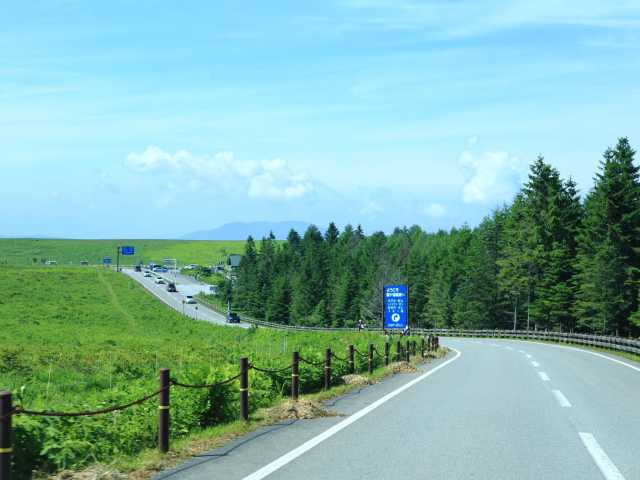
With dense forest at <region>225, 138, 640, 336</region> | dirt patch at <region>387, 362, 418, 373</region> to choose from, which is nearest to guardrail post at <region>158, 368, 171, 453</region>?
dirt patch at <region>387, 362, 418, 373</region>

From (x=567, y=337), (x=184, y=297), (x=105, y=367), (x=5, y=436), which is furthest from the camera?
(x=184, y=297)

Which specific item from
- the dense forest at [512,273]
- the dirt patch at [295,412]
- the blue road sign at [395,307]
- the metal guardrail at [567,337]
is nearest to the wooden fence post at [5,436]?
the dirt patch at [295,412]

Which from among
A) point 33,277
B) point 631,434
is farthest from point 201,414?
point 33,277

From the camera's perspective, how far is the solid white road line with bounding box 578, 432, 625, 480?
25.2 ft

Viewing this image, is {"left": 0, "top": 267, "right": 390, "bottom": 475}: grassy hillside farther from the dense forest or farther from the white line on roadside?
the dense forest

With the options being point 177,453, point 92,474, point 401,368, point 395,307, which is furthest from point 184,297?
point 92,474

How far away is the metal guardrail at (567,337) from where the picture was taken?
112 ft

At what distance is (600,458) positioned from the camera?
8.58m

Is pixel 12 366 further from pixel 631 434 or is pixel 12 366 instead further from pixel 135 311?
pixel 135 311

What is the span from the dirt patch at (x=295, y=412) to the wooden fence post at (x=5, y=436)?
5.83 meters

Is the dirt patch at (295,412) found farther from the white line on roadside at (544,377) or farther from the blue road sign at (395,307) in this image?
the blue road sign at (395,307)

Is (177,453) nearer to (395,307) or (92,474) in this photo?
(92,474)

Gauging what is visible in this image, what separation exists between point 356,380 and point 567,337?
115ft

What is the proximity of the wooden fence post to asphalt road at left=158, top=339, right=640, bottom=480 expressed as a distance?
1.83 meters
